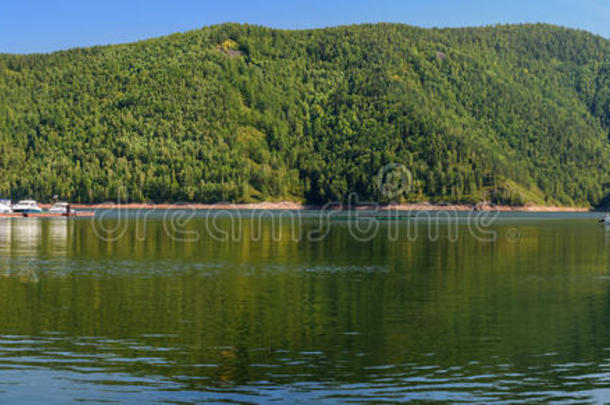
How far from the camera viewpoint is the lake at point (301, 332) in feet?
93.5

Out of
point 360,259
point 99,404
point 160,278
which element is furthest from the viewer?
point 360,259

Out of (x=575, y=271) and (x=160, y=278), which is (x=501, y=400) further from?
(x=575, y=271)

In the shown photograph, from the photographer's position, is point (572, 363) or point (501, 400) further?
point (572, 363)

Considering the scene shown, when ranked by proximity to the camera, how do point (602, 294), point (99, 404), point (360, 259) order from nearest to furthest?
point (99, 404), point (602, 294), point (360, 259)

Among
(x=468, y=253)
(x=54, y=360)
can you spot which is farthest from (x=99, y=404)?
(x=468, y=253)

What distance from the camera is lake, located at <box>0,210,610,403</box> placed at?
2848cm

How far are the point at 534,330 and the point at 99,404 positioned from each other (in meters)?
21.6

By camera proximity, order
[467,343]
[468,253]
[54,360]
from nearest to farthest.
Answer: [54,360] < [467,343] < [468,253]

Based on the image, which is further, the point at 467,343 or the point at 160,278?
the point at 160,278

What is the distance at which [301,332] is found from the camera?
38.8m

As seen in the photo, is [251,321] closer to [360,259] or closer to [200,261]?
[200,261]

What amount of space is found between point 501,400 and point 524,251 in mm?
75069

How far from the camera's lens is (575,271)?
71.9m

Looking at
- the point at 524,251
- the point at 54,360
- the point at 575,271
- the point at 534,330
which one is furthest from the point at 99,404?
the point at 524,251
